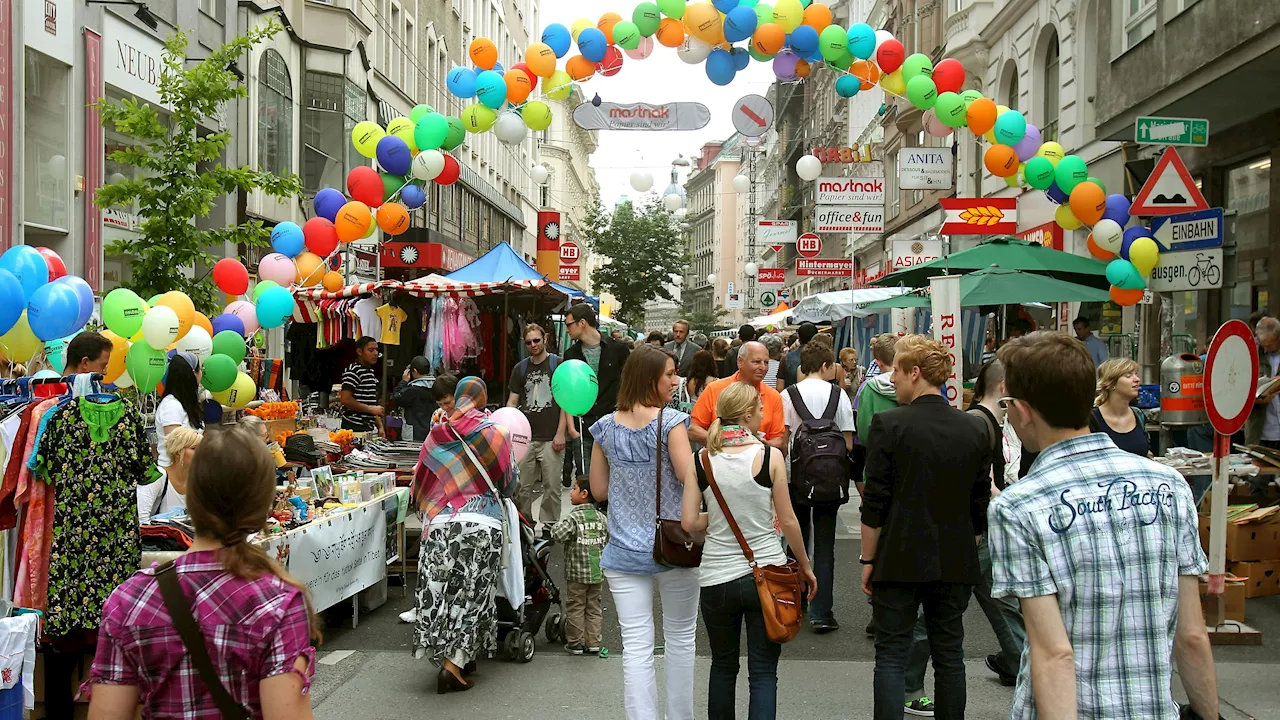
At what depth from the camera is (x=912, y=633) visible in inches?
188

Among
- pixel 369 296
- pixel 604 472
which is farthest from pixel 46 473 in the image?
pixel 369 296

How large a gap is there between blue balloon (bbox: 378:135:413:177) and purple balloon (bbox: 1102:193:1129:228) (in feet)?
25.6

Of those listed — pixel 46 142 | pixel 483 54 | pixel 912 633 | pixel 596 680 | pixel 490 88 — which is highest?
pixel 483 54

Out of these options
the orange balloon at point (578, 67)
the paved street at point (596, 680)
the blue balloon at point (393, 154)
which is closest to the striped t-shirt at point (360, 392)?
the blue balloon at point (393, 154)

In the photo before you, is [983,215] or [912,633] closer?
[912,633]

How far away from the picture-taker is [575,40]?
1260 cm

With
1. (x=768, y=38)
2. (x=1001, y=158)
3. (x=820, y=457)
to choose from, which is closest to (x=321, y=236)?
(x=768, y=38)

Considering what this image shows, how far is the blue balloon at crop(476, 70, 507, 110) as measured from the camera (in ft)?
41.1

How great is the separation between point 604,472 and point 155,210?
8.24m

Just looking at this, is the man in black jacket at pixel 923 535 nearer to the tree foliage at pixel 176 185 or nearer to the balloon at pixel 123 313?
the balloon at pixel 123 313

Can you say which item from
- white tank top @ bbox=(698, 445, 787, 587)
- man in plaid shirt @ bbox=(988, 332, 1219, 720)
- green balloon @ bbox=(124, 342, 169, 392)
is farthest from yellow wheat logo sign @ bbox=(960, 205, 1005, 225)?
man in plaid shirt @ bbox=(988, 332, 1219, 720)

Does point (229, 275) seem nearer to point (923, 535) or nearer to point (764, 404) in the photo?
point (764, 404)

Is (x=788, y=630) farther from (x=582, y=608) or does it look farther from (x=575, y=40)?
(x=575, y=40)

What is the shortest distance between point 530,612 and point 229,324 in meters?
4.55
